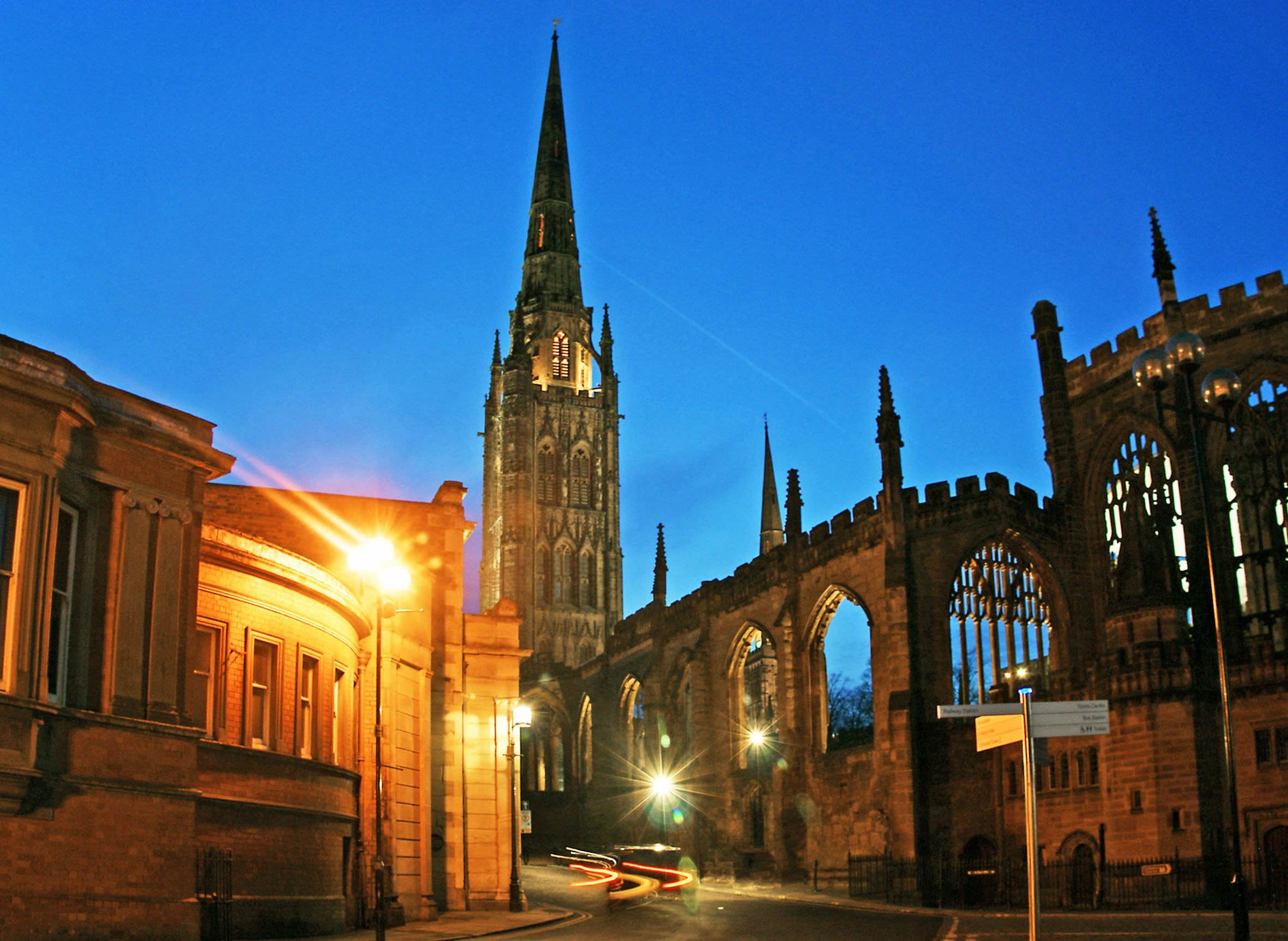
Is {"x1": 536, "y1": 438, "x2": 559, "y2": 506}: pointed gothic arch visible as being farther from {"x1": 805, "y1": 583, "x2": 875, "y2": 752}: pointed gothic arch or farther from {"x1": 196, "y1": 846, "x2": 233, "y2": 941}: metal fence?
{"x1": 196, "y1": 846, "x2": 233, "y2": 941}: metal fence

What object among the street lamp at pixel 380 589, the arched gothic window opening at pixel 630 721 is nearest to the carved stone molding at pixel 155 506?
the street lamp at pixel 380 589

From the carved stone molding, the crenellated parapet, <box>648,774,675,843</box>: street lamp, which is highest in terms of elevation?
the crenellated parapet

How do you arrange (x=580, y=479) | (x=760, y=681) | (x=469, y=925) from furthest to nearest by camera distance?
(x=580, y=479), (x=760, y=681), (x=469, y=925)

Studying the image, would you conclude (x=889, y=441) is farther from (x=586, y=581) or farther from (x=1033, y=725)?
(x=586, y=581)

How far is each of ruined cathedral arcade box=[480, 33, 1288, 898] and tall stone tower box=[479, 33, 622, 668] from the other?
31.5m

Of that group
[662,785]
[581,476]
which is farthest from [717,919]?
[581,476]

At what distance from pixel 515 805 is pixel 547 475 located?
231ft

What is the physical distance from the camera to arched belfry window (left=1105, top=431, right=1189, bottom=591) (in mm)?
41906

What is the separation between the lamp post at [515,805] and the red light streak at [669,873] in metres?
8.51

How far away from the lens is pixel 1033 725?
43.1ft

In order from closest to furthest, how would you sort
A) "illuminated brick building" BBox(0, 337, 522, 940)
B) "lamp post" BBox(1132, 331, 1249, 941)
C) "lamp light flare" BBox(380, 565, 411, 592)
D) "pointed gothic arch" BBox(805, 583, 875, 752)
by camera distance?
1. "illuminated brick building" BBox(0, 337, 522, 940)
2. "lamp post" BBox(1132, 331, 1249, 941)
3. "lamp light flare" BBox(380, 565, 411, 592)
4. "pointed gothic arch" BBox(805, 583, 875, 752)

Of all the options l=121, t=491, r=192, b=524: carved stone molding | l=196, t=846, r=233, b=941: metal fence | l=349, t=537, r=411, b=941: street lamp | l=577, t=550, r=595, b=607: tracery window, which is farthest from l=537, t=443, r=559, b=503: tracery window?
l=121, t=491, r=192, b=524: carved stone molding

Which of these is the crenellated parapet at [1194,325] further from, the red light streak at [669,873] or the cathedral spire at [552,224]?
the cathedral spire at [552,224]

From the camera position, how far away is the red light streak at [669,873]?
39.5 metres
